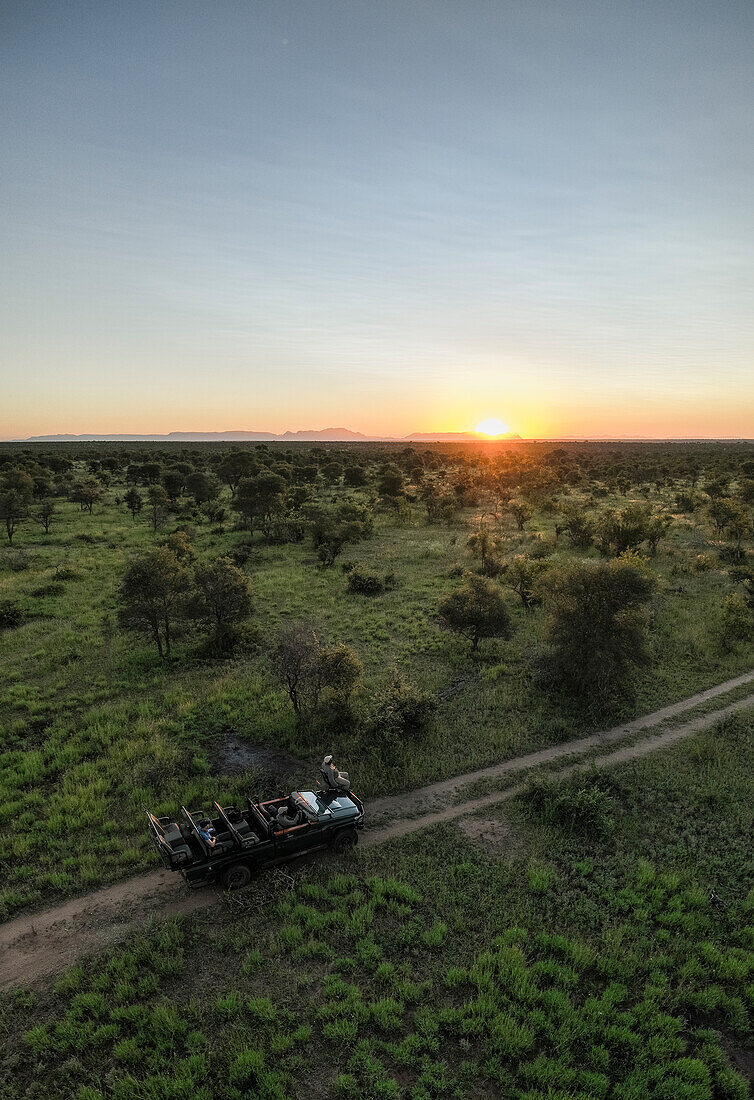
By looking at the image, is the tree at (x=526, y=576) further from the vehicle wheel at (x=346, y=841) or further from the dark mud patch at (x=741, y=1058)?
the dark mud patch at (x=741, y=1058)

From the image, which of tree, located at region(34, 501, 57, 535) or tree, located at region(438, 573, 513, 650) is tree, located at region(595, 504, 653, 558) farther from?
tree, located at region(34, 501, 57, 535)

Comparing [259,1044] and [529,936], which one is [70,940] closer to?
[259,1044]

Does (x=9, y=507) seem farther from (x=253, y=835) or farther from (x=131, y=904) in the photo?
(x=253, y=835)

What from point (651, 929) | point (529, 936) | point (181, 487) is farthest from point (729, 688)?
point (181, 487)

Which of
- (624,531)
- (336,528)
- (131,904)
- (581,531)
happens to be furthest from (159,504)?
(131,904)

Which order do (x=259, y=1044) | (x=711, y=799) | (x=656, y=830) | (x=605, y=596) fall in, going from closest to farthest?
(x=259, y=1044) → (x=656, y=830) → (x=711, y=799) → (x=605, y=596)

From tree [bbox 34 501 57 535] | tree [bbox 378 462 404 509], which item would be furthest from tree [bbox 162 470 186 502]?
tree [bbox 378 462 404 509]
